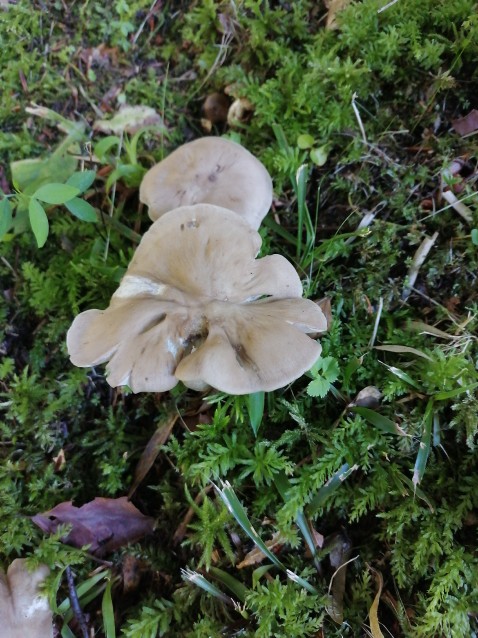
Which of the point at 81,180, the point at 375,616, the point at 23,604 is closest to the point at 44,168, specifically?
the point at 81,180

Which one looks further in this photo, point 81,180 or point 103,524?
point 81,180

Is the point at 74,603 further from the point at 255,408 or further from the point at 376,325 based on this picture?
the point at 376,325

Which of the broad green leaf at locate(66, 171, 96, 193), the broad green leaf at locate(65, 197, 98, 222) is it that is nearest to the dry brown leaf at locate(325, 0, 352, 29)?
the broad green leaf at locate(66, 171, 96, 193)

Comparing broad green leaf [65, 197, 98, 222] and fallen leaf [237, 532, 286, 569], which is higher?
broad green leaf [65, 197, 98, 222]

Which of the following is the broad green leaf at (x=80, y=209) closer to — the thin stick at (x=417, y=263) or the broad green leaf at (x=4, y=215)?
the broad green leaf at (x=4, y=215)

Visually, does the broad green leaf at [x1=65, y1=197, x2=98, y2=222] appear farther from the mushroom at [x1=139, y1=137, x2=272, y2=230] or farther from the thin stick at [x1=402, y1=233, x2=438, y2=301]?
the thin stick at [x1=402, y1=233, x2=438, y2=301]

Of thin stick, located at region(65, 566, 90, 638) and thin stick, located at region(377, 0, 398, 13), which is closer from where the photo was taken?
thin stick, located at region(65, 566, 90, 638)

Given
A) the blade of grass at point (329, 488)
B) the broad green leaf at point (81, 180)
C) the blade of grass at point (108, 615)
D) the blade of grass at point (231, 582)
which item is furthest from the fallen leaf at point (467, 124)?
the blade of grass at point (108, 615)
